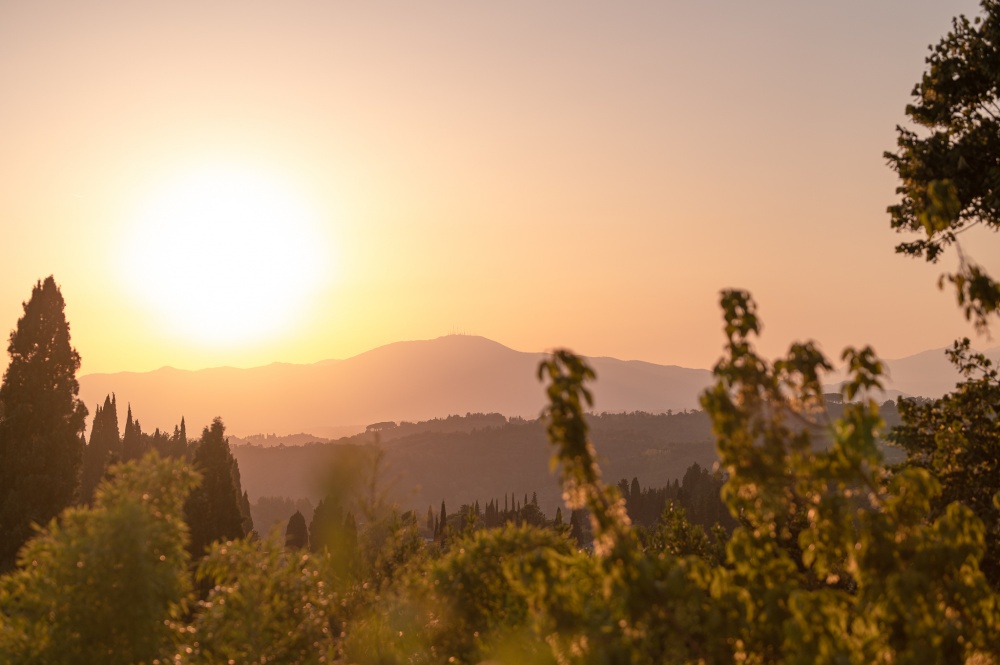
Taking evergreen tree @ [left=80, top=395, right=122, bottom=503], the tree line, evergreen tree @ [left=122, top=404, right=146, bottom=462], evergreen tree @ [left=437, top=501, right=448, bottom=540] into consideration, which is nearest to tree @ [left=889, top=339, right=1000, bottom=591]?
evergreen tree @ [left=437, top=501, right=448, bottom=540]

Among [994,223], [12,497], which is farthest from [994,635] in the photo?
[12,497]

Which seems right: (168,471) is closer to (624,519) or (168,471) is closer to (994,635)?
(624,519)

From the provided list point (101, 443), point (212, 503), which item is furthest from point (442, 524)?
point (212, 503)

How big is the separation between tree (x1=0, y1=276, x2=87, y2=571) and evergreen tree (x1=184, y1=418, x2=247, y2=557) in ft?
18.9

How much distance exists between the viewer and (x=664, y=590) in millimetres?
7285

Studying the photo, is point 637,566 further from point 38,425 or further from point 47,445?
→ point 38,425

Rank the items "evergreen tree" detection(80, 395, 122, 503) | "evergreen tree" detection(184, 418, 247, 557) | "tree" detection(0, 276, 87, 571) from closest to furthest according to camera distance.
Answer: "tree" detection(0, 276, 87, 571)
"evergreen tree" detection(184, 418, 247, 557)
"evergreen tree" detection(80, 395, 122, 503)

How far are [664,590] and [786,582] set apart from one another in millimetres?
1608

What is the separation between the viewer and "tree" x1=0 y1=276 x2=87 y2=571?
3625 cm

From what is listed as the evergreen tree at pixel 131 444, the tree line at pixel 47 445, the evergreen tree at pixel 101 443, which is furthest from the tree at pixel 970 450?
the evergreen tree at pixel 131 444

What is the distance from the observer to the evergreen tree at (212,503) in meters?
40.9

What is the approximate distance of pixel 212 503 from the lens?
4159 centimetres

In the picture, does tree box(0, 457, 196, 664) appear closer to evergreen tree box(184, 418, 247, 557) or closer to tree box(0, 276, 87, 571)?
tree box(0, 276, 87, 571)

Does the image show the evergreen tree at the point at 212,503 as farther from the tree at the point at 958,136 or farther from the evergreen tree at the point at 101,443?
the tree at the point at 958,136
